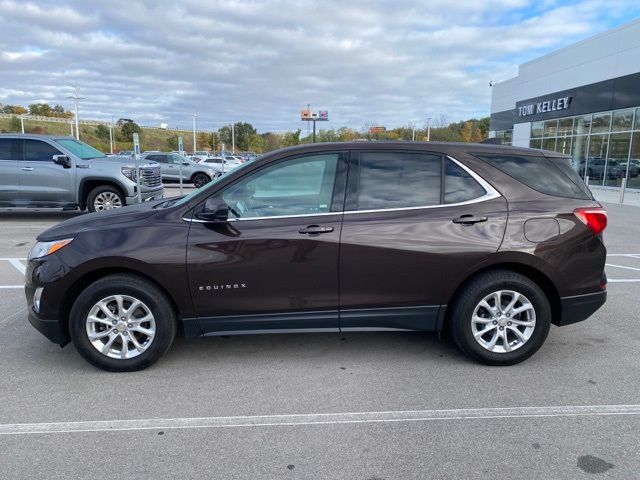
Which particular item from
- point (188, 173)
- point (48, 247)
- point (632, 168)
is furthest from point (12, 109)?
point (48, 247)

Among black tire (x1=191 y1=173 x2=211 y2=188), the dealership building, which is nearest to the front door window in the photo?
black tire (x1=191 y1=173 x2=211 y2=188)

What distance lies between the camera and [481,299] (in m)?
3.78

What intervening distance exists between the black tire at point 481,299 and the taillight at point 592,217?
2.12 feet

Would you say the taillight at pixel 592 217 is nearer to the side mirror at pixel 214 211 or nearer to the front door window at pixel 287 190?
the front door window at pixel 287 190

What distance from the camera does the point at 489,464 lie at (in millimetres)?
2674

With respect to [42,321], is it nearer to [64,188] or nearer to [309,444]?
[309,444]

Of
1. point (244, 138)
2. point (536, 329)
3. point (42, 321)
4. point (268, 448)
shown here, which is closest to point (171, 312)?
point (42, 321)

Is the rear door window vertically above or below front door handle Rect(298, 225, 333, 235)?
above

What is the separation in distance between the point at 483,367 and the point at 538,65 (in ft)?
96.9

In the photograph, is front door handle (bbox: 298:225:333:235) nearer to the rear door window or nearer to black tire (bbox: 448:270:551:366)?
the rear door window

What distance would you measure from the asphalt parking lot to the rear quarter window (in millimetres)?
1374

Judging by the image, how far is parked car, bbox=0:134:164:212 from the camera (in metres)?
10.5

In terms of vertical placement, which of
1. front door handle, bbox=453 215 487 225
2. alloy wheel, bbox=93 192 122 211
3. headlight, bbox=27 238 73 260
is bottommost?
alloy wheel, bbox=93 192 122 211

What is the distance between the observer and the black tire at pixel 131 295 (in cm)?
362
